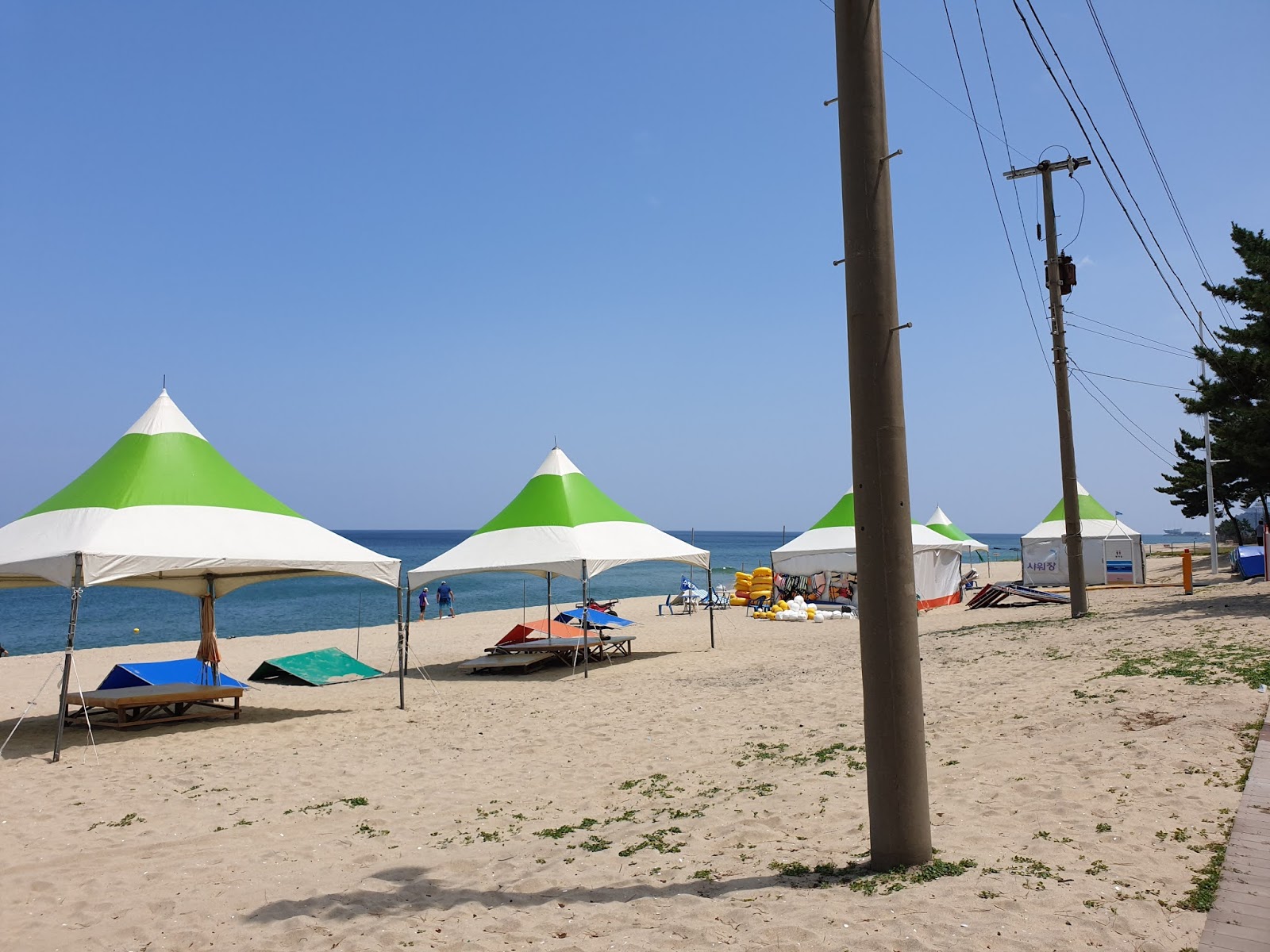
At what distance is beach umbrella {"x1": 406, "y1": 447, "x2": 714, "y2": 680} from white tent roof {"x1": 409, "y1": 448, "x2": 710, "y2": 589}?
1 cm

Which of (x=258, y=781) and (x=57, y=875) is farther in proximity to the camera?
(x=258, y=781)

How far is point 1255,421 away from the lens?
1585 centimetres

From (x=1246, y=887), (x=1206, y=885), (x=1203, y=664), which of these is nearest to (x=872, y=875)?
(x=1206, y=885)

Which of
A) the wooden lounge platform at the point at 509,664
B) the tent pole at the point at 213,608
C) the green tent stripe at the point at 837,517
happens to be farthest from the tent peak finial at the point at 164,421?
the green tent stripe at the point at 837,517

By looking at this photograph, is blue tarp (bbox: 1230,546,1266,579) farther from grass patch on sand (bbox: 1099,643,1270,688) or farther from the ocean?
the ocean

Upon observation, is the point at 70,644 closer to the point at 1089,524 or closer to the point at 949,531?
the point at 1089,524

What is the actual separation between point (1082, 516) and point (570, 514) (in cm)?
2024

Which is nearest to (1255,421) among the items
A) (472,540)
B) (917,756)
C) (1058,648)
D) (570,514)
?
(1058,648)

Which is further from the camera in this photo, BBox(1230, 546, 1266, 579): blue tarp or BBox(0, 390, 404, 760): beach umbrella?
BBox(1230, 546, 1266, 579): blue tarp

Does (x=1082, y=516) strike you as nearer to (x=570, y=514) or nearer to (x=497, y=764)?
(x=570, y=514)

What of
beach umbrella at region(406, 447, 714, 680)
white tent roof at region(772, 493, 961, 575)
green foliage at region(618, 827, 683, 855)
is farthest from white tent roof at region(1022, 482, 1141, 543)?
green foliage at region(618, 827, 683, 855)

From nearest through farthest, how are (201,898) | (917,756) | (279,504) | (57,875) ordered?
1. (917,756)
2. (201,898)
3. (57,875)
4. (279,504)

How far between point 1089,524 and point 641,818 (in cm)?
2726

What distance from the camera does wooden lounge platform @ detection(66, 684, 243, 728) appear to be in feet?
35.5
